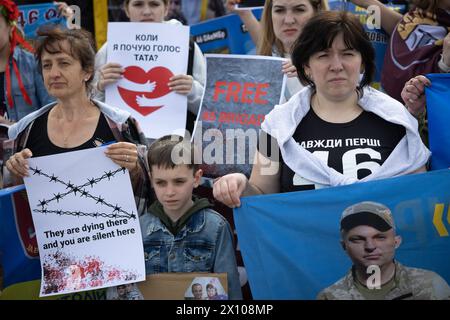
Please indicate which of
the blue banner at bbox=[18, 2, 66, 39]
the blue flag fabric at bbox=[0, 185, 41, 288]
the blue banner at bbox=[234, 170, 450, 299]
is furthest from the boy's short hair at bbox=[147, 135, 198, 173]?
the blue banner at bbox=[18, 2, 66, 39]

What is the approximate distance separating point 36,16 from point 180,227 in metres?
3.17

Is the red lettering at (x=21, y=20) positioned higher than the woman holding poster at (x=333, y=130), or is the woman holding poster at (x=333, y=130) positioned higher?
the red lettering at (x=21, y=20)

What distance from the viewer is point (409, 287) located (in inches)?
156

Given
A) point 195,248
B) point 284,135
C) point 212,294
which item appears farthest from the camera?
point 195,248

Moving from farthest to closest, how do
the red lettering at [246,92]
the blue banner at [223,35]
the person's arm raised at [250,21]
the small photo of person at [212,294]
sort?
the blue banner at [223,35], the person's arm raised at [250,21], the red lettering at [246,92], the small photo of person at [212,294]

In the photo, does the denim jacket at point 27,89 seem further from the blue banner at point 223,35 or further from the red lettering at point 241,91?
the blue banner at point 223,35

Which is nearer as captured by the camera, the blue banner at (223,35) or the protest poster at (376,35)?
the protest poster at (376,35)

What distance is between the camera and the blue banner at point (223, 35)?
6.89m

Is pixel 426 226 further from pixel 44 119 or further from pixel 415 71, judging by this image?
pixel 44 119

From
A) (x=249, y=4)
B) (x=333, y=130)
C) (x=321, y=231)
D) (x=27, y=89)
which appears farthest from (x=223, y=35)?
(x=321, y=231)

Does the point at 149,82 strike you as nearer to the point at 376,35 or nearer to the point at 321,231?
the point at 376,35

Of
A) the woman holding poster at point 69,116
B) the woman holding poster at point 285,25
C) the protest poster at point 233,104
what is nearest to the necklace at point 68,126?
the woman holding poster at point 69,116

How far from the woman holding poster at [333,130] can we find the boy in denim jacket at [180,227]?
0.37m

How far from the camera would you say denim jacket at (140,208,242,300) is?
445cm
